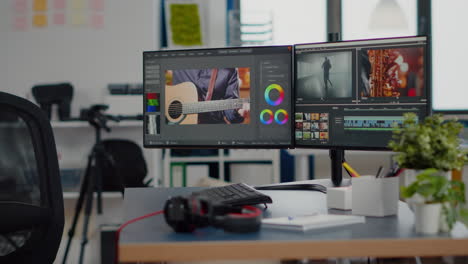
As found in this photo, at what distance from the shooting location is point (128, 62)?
386 centimetres

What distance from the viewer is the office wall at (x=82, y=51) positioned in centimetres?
386

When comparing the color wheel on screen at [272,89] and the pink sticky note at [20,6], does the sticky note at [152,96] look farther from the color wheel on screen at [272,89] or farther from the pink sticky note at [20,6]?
the pink sticky note at [20,6]

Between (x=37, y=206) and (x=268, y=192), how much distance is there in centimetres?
67

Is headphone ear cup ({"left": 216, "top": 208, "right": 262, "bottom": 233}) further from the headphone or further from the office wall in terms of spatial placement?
the office wall

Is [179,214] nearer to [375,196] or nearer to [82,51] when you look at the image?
[375,196]

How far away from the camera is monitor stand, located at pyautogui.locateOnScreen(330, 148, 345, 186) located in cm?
181

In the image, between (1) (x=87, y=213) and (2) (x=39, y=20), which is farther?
(2) (x=39, y=20)

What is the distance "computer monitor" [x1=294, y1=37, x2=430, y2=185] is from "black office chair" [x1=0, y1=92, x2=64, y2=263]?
73cm

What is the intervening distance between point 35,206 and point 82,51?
2.43 metres

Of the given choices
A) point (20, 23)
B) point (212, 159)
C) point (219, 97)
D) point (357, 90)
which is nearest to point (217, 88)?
point (219, 97)

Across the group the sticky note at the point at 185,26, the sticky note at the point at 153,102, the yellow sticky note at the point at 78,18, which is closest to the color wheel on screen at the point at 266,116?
the sticky note at the point at 153,102

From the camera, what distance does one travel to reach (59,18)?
3879 millimetres

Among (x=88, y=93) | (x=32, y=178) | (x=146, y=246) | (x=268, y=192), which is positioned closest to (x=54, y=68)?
(x=88, y=93)

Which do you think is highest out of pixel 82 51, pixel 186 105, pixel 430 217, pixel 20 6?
pixel 20 6
